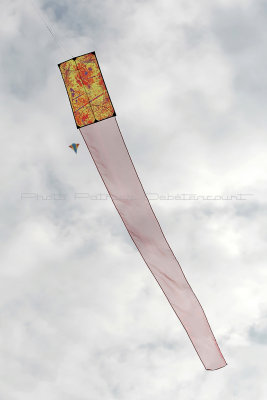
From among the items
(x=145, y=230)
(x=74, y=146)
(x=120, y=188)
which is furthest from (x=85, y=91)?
(x=145, y=230)

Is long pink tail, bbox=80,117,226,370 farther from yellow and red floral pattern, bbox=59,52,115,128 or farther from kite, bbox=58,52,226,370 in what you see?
yellow and red floral pattern, bbox=59,52,115,128

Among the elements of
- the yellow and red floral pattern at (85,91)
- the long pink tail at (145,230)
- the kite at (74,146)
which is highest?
the yellow and red floral pattern at (85,91)

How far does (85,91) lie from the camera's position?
9375mm

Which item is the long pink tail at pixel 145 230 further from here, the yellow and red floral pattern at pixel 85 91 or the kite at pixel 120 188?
the yellow and red floral pattern at pixel 85 91

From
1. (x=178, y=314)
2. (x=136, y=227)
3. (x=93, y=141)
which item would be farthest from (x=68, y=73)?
(x=178, y=314)

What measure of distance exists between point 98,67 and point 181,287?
715 cm

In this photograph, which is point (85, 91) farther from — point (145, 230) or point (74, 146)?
point (145, 230)

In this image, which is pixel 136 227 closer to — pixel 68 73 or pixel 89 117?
pixel 89 117

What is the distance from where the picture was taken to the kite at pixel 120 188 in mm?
9320

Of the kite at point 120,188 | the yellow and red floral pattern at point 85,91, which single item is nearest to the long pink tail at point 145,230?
the kite at point 120,188

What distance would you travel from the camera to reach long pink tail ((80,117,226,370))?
9312 mm

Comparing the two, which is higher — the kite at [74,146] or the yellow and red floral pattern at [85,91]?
the yellow and red floral pattern at [85,91]

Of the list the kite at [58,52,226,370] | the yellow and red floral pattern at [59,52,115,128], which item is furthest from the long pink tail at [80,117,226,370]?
the yellow and red floral pattern at [59,52,115,128]

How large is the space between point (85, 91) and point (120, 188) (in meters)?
3.13
